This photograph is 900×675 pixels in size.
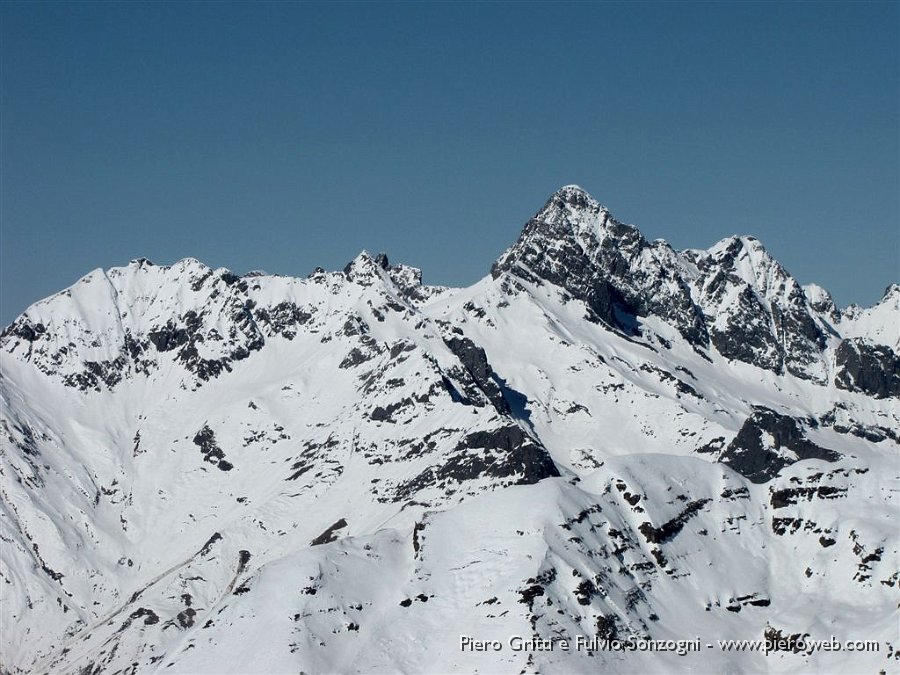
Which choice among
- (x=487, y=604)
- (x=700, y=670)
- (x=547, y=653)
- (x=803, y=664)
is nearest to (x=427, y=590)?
(x=487, y=604)

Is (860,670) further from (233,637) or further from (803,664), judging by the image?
(233,637)

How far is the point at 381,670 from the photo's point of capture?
609ft

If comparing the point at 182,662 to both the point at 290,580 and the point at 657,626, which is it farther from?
the point at 657,626

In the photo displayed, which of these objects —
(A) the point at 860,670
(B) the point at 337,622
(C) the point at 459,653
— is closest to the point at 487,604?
(C) the point at 459,653

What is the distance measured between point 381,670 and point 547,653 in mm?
22453

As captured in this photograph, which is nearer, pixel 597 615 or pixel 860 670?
pixel 860 670

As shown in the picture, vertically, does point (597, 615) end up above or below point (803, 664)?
above

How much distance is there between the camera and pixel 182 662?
191625 mm

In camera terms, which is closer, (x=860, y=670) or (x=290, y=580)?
(x=860, y=670)

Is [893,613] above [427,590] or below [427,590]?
below

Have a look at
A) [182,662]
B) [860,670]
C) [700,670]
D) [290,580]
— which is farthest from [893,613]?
[182,662]

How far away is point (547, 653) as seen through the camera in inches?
7146

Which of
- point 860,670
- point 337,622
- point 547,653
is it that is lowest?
point 860,670

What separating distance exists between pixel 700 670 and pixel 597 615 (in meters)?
16.0
